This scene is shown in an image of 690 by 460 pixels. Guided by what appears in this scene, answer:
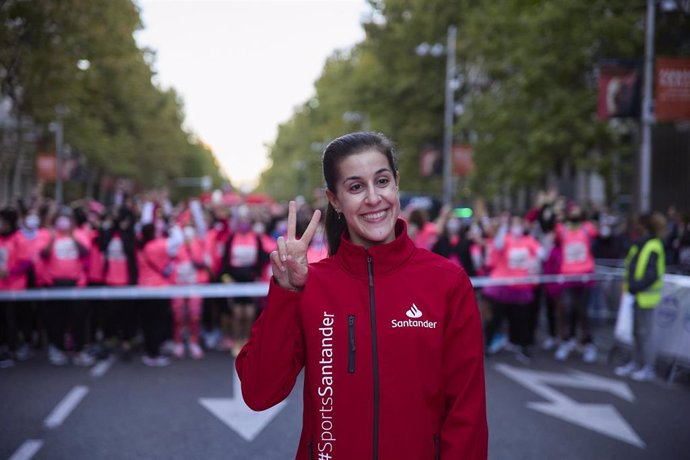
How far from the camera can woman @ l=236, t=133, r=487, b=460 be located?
266 centimetres

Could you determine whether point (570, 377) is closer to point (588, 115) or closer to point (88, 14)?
point (88, 14)

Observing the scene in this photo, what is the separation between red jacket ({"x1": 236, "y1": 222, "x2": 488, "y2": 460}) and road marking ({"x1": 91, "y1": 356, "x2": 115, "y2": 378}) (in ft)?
24.5

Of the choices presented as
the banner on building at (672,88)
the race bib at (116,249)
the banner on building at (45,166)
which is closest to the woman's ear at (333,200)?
the race bib at (116,249)

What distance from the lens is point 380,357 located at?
8.79 feet

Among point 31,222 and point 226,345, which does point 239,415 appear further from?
point 31,222

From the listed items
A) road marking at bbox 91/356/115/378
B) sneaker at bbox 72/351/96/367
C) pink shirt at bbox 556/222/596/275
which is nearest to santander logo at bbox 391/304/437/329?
road marking at bbox 91/356/115/378

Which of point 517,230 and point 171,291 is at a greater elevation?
point 517,230

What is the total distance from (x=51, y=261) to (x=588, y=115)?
53.3 feet

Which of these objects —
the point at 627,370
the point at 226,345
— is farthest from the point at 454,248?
the point at 226,345

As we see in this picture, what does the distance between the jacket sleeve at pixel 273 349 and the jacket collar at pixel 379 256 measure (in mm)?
200

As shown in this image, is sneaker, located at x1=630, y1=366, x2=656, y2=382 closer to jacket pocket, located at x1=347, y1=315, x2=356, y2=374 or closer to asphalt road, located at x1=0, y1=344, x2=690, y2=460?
asphalt road, located at x1=0, y1=344, x2=690, y2=460

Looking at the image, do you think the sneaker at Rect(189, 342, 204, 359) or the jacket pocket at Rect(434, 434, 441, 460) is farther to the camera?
the sneaker at Rect(189, 342, 204, 359)

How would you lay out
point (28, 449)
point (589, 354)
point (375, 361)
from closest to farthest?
point (375, 361), point (28, 449), point (589, 354)

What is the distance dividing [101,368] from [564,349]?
5.85 m
